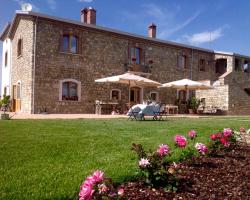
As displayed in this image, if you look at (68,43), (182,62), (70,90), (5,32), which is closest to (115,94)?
(70,90)

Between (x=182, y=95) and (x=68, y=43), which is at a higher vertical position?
(x=68, y=43)

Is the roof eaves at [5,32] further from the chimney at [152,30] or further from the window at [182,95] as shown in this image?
the window at [182,95]

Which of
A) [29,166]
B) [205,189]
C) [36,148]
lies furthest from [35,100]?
[205,189]

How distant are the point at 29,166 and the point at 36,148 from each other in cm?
123

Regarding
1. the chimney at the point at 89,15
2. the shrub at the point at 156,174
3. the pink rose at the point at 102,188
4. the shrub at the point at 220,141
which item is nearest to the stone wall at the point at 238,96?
the chimney at the point at 89,15

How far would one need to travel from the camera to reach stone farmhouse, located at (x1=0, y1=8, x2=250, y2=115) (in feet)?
57.7

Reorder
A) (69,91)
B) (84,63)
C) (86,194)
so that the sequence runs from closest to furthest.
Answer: (86,194)
(69,91)
(84,63)

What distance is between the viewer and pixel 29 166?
383cm

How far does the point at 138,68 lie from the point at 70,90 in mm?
5580

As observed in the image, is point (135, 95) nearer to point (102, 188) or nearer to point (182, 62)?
point (182, 62)

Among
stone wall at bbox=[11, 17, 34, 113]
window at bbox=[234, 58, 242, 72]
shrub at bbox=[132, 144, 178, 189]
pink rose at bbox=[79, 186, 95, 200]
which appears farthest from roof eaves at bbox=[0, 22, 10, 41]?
pink rose at bbox=[79, 186, 95, 200]

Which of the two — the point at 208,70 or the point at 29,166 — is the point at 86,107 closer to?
the point at 208,70

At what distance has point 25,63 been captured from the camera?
1820cm

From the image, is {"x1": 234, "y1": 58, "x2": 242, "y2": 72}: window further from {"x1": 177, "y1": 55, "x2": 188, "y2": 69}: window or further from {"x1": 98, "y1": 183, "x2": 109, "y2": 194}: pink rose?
{"x1": 98, "y1": 183, "x2": 109, "y2": 194}: pink rose
